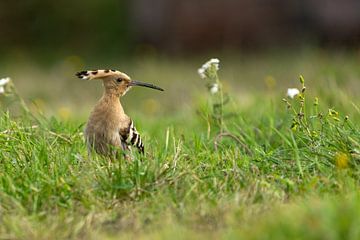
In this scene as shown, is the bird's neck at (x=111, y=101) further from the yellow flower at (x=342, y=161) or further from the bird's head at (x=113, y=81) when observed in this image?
the yellow flower at (x=342, y=161)

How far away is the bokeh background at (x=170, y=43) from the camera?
38.1 ft

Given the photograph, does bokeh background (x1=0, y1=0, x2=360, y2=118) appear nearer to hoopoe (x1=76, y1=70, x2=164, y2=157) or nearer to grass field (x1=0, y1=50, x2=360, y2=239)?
grass field (x1=0, y1=50, x2=360, y2=239)

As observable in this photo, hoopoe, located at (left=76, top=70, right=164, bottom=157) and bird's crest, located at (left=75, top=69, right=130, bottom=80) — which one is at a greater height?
bird's crest, located at (left=75, top=69, right=130, bottom=80)

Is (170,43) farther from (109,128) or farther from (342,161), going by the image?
(342,161)

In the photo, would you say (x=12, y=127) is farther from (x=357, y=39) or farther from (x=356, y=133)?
(x=357, y=39)

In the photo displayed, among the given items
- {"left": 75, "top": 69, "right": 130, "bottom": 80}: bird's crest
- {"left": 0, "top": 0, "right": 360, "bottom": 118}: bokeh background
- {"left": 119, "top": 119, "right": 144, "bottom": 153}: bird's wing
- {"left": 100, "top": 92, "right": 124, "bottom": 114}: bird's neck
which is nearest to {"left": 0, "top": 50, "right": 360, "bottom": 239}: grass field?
{"left": 119, "top": 119, "right": 144, "bottom": 153}: bird's wing

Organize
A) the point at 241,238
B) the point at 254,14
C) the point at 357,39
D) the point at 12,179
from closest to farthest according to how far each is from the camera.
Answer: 1. the point at 241,238
2. the point at 12,179
3. the point at 357,39
4. the point at 254,14

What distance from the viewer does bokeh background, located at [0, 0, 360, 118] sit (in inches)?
458

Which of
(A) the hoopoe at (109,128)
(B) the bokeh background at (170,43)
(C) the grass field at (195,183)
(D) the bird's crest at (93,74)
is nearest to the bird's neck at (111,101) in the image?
(A) the hoopoe at (109,128)

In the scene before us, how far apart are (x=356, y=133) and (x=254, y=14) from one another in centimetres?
998

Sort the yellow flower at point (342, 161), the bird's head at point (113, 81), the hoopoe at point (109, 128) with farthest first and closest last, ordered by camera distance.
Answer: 1. the bird's head at point (113, 81)
2. the hoopoe at point (109, 128)
3. the yellow flower at point (342, 161)

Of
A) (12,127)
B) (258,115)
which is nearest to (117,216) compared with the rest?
(12,127)

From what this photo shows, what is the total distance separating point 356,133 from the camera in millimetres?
4918

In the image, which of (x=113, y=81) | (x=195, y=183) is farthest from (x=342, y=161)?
(x=113, y=81)
